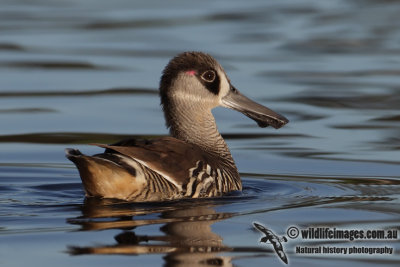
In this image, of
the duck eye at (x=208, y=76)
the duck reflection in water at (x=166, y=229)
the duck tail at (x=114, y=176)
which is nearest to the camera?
the duck reflection in water at (x=166, y=229)

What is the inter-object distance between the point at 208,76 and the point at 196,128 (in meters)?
0.59

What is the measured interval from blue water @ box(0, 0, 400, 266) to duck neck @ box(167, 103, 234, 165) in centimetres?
52

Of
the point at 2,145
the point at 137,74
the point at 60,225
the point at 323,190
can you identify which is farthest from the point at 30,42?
the point at 60,225

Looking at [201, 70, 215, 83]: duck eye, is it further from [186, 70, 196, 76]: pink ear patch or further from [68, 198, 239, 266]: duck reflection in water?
[68, 198, 239, 266]: duck reflection in water

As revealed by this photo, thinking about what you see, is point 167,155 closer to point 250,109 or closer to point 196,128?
point 196,128

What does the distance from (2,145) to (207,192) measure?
406 cm

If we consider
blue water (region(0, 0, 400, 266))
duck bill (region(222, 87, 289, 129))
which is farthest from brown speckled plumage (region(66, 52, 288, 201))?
blue water (region(0, 0, 400, 266))

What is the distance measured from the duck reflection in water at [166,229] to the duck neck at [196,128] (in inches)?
47.2

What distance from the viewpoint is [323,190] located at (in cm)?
1159

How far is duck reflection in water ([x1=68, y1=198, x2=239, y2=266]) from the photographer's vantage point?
336 inches

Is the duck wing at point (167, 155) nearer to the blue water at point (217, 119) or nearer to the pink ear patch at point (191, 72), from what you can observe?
the blue water at point (217, 119)

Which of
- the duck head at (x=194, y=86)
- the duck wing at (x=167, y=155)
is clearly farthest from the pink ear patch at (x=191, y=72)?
the duck wing at (x=167, y=155)

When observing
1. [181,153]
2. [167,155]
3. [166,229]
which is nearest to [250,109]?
[181,153]

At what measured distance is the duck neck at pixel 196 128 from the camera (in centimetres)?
1157
